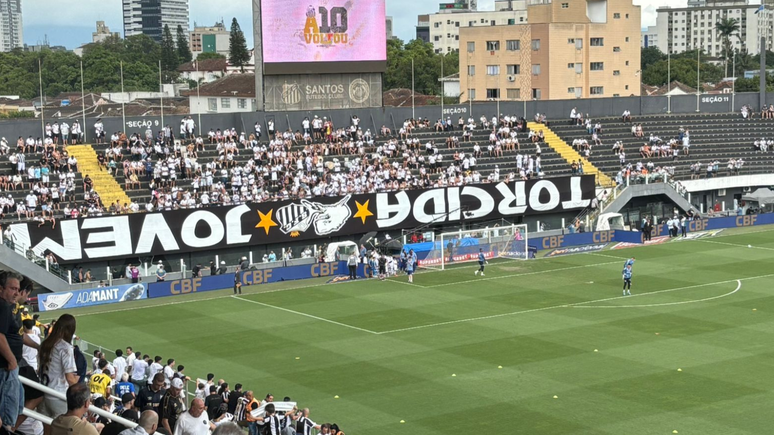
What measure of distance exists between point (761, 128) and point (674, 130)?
26.1 ft

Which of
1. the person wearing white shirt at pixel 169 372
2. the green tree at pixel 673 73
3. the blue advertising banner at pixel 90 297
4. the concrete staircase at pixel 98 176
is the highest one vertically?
the green tree at pixel 673 73

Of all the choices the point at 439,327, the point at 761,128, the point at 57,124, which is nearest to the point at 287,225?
the point at 57,124

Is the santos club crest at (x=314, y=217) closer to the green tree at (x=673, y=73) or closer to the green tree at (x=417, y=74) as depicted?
the green tree at (x=417, y=74)

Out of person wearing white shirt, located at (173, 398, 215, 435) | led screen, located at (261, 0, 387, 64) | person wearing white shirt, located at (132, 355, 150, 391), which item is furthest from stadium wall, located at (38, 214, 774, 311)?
person wearing white shirt, located at (173, 398, 215, 435)

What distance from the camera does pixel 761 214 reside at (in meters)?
70.4

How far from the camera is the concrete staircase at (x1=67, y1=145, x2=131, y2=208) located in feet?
180

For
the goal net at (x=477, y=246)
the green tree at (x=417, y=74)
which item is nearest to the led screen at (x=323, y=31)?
the goal net at (x=477, y=246)

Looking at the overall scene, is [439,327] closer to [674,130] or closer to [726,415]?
[726,415]

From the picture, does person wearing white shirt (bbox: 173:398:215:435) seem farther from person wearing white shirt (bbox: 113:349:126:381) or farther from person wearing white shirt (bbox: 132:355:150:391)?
person wearing white shirt (bbox: 132:355:150:391)

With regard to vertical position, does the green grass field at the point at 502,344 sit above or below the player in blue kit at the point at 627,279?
below

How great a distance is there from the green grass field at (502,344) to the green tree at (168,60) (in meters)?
126

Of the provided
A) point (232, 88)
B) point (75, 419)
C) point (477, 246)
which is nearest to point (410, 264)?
point (477, 246)

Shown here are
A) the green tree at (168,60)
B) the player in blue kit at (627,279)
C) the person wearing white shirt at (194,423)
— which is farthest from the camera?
the green tree at (168,60)

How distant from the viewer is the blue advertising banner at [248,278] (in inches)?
1967
